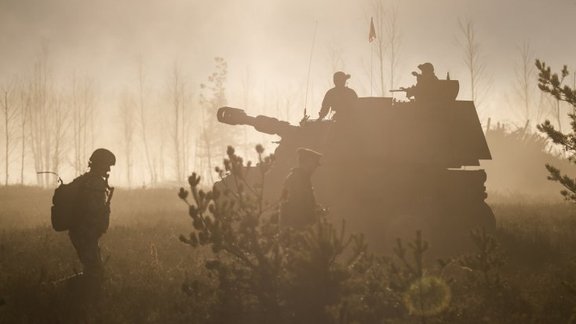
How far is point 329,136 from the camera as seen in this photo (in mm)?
8812

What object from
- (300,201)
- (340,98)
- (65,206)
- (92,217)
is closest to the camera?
(300,201)

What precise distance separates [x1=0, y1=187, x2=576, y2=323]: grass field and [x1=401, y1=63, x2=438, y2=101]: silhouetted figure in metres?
3.16

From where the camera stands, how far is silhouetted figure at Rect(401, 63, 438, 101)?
8.90m

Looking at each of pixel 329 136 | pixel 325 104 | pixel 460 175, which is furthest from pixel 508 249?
pixel 325 104

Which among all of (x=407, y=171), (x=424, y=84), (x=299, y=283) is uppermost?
(x=424, y=84)

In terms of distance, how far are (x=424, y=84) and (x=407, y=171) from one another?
1.85m

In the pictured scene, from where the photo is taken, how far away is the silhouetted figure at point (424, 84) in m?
8.90

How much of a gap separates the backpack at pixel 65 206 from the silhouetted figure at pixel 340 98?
521 cm

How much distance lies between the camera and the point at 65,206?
214 inches

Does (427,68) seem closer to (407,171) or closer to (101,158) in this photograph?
(407,171)

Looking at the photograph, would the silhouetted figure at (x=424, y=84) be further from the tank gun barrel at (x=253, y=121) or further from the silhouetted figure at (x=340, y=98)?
the tank gun barrel at (x=253, y=121)

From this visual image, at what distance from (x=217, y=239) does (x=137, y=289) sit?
2562 mm

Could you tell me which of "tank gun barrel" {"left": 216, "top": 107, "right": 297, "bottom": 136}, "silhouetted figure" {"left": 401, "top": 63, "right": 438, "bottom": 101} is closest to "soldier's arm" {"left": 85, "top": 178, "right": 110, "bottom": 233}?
"tank gun barrel" {"left": 216, "top": 107, "right": 297, "bottom": 136}

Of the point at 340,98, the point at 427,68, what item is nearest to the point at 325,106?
the point at 340,98
